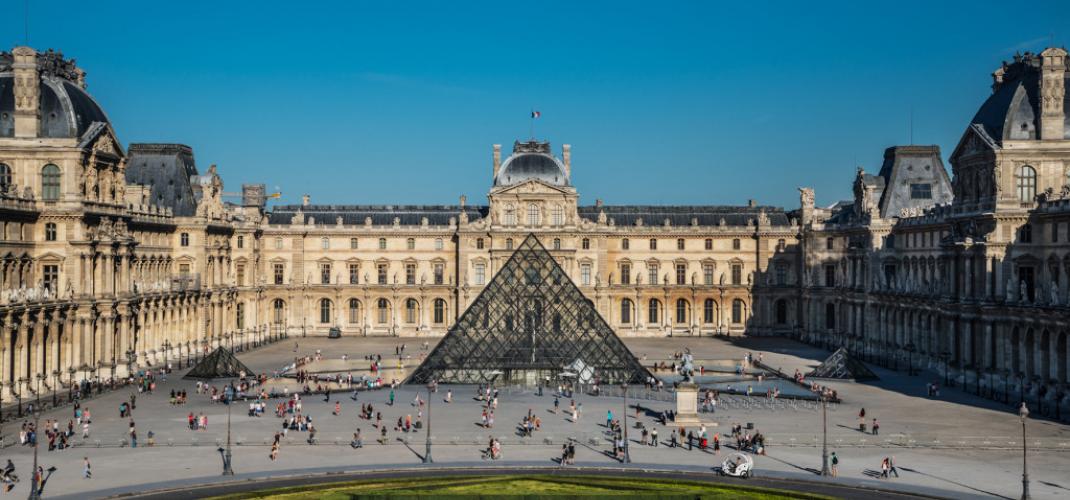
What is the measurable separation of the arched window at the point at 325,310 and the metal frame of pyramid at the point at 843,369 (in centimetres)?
3959

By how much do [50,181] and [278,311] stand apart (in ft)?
114

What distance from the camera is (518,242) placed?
8669 cm

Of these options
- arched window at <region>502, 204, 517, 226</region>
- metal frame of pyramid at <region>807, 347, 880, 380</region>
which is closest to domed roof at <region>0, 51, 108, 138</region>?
arched window at <region>502, 204, 517, 226</region>

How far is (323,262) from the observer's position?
88.6m

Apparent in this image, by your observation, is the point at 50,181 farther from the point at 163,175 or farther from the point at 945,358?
the point at 945,358

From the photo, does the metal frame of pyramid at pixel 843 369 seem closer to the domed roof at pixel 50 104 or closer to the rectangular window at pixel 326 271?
the domed roof at pixel 50 104

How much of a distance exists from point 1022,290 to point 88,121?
44272mm

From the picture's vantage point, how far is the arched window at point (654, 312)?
8925 centimetres

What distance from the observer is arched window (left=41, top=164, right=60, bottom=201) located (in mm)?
54844

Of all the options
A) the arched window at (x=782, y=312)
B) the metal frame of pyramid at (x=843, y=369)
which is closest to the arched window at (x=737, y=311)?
the arched window at (x=782, y=312)

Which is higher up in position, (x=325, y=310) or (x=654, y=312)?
(x=325, y=310)

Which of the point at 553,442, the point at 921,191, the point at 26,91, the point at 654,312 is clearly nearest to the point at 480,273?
the point at 654,312

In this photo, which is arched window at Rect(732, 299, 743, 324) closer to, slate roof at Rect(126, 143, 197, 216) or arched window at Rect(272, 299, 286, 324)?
arched window at Rect(272, 299, 286, 324)

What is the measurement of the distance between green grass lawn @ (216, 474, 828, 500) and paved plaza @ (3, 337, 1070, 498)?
2.74m
